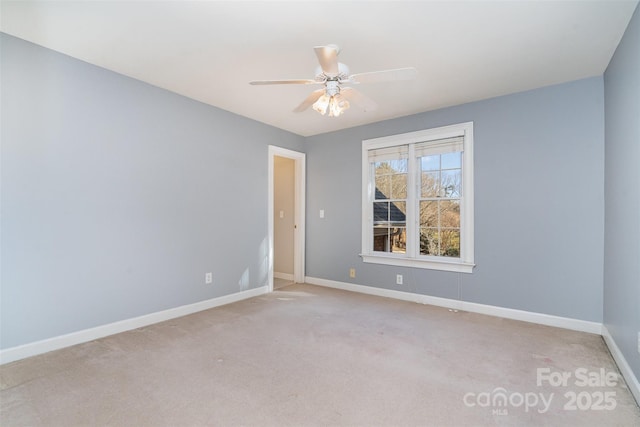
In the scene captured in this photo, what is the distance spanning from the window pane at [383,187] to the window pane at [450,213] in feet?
2.51

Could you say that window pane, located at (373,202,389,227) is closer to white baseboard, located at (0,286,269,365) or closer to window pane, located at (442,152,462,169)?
window pane, located at (442,152,462,169)

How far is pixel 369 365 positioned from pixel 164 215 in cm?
256

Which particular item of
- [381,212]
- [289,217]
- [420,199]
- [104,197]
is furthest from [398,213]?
[104,197]

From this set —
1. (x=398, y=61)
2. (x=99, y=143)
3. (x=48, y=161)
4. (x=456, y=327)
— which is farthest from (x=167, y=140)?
(x=456, y=327)

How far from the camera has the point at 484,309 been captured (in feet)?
11.6

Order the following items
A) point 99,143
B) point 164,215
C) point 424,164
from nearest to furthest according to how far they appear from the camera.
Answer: point 99,143 → point 164,215 → point 424,164

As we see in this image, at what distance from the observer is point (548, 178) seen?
10.5 ft

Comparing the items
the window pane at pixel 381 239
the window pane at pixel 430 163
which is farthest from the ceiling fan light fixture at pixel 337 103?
the window pane at pixel 381 239

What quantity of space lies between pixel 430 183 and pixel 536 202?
3.86ft

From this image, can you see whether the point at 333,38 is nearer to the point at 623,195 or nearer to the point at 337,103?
the point at 337,103

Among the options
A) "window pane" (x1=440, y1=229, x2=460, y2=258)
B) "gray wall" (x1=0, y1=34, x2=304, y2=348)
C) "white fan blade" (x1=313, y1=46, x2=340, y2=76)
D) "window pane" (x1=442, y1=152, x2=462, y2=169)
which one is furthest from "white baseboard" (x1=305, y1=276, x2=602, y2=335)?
"white fan blade" (x1=313, y1=46, x2=340, y2=76)

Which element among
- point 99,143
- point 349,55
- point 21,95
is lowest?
point 99,143

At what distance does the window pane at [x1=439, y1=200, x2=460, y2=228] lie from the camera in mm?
3805

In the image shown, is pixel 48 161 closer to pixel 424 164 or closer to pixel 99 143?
pixel 99 143
